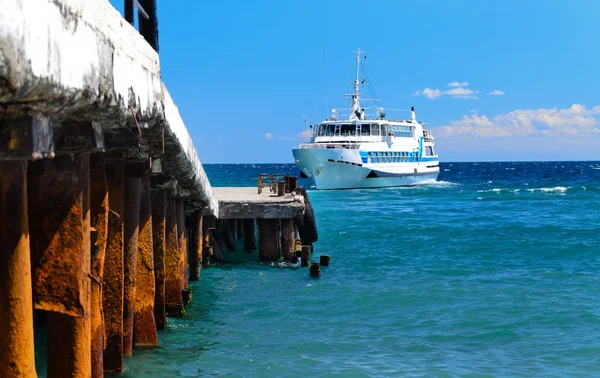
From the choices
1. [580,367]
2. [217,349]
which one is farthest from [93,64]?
[580,367]

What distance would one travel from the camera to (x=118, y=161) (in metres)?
7.12

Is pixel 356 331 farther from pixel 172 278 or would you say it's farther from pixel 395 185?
pixel 395 185

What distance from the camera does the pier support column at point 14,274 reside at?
4137 millimetres

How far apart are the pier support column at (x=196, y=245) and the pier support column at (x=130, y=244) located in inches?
247

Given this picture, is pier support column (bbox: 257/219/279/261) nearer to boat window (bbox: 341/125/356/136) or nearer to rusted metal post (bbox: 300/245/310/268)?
rusted metal post (bbox: 300/245/310/268)

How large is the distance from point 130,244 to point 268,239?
934cm

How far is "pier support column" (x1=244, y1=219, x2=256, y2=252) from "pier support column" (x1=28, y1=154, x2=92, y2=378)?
14648 millimetres

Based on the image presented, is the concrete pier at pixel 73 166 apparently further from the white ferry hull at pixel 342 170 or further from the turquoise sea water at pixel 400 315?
the white ferry hull at pixel 342 170

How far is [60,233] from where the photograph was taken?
4.85 metres

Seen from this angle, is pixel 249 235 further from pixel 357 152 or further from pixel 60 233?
pixel 357 152

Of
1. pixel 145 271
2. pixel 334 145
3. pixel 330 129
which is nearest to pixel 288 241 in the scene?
pixel 145 271

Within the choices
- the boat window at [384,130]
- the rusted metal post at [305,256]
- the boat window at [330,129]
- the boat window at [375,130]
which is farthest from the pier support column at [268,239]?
the boat window at [384,130]

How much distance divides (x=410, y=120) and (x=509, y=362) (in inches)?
2208

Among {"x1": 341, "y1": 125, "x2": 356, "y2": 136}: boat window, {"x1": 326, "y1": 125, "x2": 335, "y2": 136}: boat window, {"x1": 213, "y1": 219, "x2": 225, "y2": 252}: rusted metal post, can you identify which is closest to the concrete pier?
{"x1": 213, "y1": 219, "x2": 225, "y2": 252}: rusted metal post
